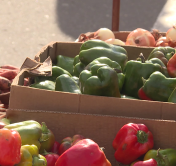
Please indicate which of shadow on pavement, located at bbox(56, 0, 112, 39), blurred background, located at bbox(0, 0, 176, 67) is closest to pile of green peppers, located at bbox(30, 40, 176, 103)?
blurred background, located at bbox(0, 0, 176, 67)

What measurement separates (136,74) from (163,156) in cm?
73

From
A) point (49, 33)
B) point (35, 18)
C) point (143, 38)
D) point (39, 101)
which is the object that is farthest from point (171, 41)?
point (35, 18)

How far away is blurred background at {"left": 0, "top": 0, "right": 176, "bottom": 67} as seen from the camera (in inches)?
233

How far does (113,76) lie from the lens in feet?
5.79

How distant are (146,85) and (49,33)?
4.66 meters

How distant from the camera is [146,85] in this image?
1867 mm

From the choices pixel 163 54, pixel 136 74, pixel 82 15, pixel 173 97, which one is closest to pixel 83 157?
pixel 173 97

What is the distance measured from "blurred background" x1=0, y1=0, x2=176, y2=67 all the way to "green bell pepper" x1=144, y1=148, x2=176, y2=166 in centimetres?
413

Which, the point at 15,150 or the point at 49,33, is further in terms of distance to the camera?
the point at 49,33

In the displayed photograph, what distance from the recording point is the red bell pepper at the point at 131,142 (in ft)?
4.79

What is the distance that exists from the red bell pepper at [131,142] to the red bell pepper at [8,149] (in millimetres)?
501

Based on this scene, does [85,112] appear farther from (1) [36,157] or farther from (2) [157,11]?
(2) [157,11]

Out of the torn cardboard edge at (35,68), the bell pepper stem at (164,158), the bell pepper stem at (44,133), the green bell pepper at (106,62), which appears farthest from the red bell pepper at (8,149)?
the green bell pepper at (106,62)

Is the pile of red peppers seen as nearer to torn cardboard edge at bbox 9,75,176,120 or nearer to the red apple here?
torn cardboard edge at bbox 9,75,176,120
